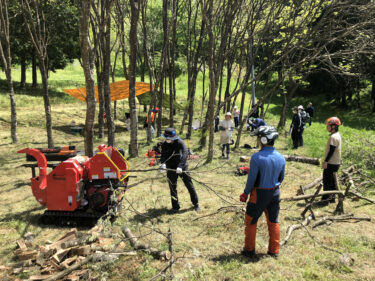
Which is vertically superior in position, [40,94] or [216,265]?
[40,94]

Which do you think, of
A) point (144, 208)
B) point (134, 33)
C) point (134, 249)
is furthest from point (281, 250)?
point (134, 33)

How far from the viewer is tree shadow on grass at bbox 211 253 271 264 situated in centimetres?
415

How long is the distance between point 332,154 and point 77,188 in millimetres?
5212

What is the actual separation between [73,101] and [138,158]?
49.6 ft

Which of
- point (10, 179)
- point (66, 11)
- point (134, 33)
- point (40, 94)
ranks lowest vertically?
point (10, 179)

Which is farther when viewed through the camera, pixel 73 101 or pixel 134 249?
pixel 73 101

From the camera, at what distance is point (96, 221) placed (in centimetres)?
548

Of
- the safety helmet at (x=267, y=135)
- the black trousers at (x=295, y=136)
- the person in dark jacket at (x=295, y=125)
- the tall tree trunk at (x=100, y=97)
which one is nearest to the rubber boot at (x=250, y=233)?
the safety helmet at (x=267, y=135)

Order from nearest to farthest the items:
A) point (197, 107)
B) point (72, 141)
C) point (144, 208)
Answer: point (144, 208)
point (72, 141)
point (197, 107)

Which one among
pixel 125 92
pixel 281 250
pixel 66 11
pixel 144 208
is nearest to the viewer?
pixel 281 250

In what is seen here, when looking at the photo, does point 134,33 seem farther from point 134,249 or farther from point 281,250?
point 281,250

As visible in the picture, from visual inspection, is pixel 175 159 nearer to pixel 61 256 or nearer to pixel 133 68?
pixel 61 256

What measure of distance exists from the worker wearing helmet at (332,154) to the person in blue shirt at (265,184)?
2.19 metres

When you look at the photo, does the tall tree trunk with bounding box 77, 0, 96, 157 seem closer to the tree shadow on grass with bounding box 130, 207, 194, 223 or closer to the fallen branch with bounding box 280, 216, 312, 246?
the tree shadow on grass with bounding box 130, 207, 194, 223
